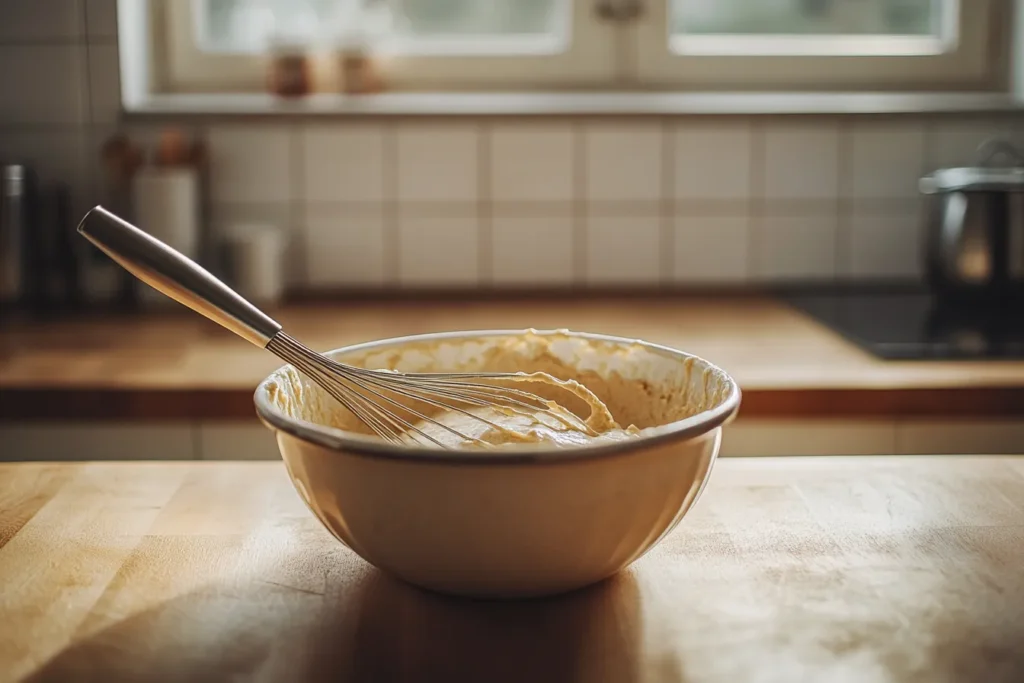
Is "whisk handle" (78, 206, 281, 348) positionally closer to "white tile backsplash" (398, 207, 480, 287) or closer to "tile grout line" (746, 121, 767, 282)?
"white tile backsplash" (398, 207, 480, 287)

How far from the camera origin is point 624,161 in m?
1.94

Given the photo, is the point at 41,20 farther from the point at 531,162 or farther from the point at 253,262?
the point at 531,162

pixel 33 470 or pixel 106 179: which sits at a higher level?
pixel 106 179

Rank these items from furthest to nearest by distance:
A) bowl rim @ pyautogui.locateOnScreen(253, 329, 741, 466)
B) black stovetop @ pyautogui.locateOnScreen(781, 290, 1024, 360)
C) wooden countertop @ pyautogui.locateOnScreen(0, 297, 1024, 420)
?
black stovetop @ pyautogui.locateOnScreen(781, 290, 1024, 360), wooden countertop @ pyautogui.locateOnScreen(0, 297, 1024, 420), bowl rim @ pyautogui.locateOnScreen(253, 329, 741, 466)

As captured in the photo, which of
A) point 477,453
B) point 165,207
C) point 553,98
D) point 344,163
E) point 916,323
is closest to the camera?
point 477,453

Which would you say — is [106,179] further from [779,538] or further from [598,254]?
[779,538]

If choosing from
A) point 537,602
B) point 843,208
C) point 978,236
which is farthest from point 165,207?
point 537,602

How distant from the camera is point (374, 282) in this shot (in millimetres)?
1965

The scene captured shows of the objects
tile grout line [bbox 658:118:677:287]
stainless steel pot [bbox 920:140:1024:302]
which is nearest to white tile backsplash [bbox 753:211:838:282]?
tile grout line [bbox 658:118:677:287]

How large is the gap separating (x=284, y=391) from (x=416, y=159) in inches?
52.2

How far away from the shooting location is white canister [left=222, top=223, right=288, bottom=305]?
182cm

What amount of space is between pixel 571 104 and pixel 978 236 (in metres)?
0.75

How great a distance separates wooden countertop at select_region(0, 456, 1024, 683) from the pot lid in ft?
3.19

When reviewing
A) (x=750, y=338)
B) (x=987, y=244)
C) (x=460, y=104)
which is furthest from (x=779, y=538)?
(x=460, y=104)
